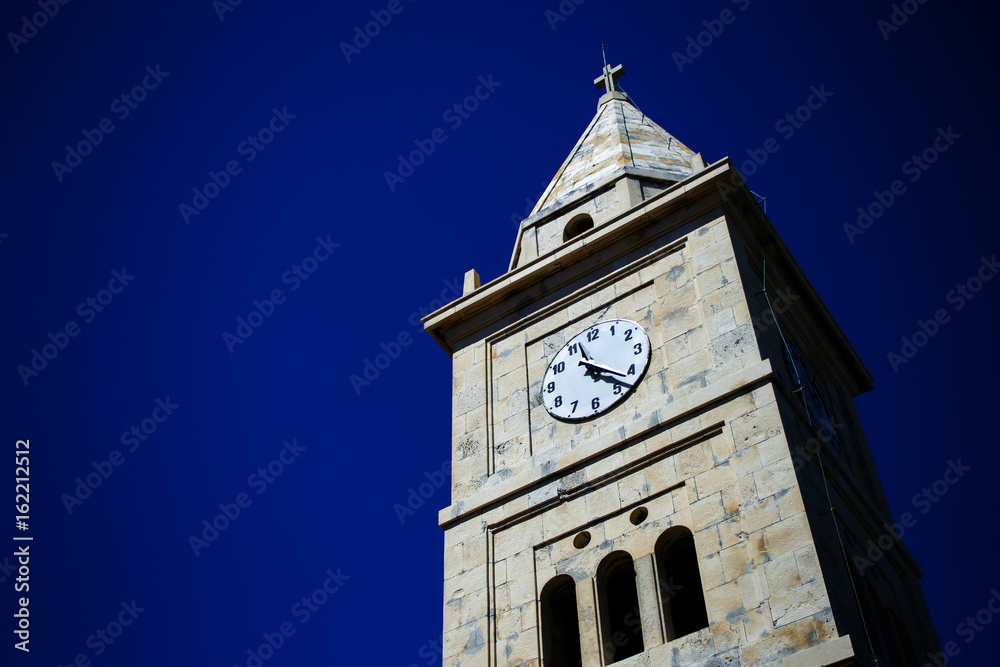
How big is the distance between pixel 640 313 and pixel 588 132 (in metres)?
11.4

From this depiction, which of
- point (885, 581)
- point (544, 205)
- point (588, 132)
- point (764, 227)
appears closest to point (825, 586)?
point (885, 581)

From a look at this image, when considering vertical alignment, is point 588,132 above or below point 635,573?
above

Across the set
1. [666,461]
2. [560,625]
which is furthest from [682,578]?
[560,625]

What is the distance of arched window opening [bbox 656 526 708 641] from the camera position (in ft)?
69.1

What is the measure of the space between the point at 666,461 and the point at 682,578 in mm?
2168

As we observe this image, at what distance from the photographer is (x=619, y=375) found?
24.5 metres

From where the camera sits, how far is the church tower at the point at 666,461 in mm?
19516

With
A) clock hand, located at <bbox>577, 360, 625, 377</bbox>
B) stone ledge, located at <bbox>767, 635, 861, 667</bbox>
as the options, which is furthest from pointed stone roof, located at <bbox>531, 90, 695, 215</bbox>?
stone ledge, located at <bbox>767, 635, 861, 667</bbox>

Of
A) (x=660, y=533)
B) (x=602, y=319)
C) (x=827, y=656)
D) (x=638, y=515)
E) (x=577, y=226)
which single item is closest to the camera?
(x=827, y=656)

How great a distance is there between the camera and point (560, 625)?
70.7 feet

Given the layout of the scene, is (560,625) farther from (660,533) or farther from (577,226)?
(577,226)

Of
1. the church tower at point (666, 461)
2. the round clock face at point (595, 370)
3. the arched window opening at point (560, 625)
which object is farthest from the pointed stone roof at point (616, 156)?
the arched window opening at point (560, 625)

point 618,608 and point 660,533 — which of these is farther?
point 618,608

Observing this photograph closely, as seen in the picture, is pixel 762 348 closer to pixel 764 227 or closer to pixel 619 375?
pixel 619 375
